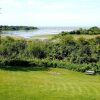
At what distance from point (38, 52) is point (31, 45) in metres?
3.67

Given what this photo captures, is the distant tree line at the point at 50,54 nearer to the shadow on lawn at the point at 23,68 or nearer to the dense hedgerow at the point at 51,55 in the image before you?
the dense hedgerow at the point at 51,55

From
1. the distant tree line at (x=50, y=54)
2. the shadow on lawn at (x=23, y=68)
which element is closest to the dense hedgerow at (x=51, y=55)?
the distant tree line at (x=50, y=54)

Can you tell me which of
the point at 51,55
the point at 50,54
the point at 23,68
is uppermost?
the point at 50,54

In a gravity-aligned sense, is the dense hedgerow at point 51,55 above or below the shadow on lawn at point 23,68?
above

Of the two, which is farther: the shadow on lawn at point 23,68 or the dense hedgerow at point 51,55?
the dense hedgerow at point 51,55

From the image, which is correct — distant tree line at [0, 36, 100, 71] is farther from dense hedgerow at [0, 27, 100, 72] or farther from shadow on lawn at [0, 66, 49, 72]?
shadow on lawn at [0, 66, 49, 72]

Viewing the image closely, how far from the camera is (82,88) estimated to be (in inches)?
1369

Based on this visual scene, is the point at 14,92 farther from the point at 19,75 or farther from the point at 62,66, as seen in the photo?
the point at 62,66

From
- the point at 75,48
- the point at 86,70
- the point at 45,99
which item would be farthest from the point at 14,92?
the point at 75,48

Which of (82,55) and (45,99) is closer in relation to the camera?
(45,99)

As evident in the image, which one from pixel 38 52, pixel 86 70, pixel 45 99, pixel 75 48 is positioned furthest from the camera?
pixel 38 52

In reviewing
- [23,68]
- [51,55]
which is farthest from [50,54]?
[23,68]

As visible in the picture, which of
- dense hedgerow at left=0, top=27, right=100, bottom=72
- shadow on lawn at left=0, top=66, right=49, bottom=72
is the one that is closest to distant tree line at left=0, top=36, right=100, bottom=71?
dense hedgerow at left=0, top=27, right=100, bottom=72

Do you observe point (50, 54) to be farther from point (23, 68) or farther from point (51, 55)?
point (23, 68)
